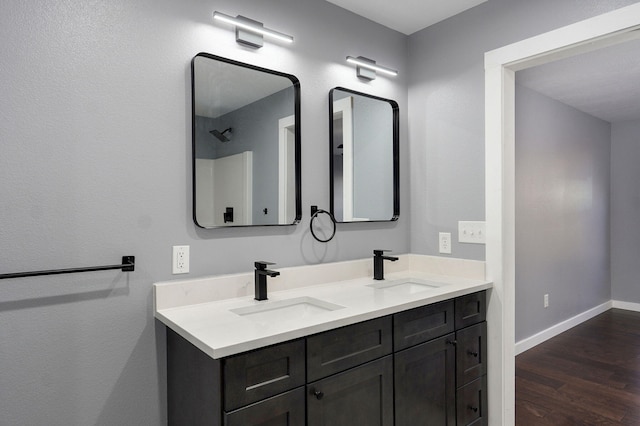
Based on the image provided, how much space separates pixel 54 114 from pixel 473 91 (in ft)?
6.74

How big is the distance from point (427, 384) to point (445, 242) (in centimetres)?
90

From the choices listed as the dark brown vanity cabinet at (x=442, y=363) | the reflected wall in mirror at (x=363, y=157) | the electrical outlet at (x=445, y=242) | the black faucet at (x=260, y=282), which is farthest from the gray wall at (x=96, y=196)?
the electrical outlet at (x=445, y=242)

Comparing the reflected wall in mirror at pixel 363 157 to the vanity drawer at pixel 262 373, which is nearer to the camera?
the vanity drawer at pixel 262 373

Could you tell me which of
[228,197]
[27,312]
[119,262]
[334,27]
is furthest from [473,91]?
[27,312]

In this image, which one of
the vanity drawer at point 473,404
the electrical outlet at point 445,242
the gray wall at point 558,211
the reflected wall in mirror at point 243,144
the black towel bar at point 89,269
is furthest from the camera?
the gray wall at point 558,211

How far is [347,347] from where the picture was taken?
1512 mm

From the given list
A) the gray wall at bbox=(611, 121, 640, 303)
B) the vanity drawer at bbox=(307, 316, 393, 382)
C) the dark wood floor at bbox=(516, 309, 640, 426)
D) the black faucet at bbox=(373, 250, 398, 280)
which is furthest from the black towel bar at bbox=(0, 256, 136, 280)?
the gray wall at bbox=(611, 121, 640, 303)

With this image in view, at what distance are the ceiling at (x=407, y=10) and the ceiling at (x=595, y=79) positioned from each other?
1.24 meters

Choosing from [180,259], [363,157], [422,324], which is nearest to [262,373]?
[180,259]

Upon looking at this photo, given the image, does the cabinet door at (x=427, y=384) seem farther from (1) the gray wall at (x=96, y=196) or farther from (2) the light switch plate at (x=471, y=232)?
(1) the gray wall at (x=96, y=196)

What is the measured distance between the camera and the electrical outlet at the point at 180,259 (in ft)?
5.58

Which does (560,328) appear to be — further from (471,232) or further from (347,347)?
(347,347)

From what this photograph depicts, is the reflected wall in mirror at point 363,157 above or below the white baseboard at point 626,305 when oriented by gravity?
above

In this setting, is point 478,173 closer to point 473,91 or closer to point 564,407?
point 473,91
